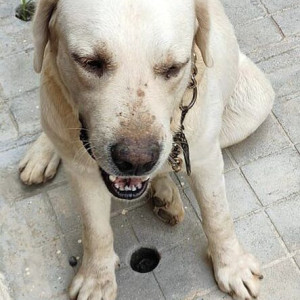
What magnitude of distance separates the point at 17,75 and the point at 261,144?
1.29m

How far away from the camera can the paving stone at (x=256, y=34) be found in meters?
3.63

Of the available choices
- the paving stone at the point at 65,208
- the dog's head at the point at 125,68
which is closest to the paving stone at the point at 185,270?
the paving stone at the point at 65,208

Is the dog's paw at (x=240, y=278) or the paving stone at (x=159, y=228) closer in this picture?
the dog's paw at (x=240, y=278)

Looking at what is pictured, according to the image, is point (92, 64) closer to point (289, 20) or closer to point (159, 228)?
point (159, 228)

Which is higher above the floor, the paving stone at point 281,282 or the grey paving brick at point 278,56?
the grey paving brick at point 278,56

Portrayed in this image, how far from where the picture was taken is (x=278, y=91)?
3.46 metres

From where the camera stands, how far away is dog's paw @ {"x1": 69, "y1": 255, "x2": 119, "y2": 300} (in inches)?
112

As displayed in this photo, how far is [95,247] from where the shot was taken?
2795 mm

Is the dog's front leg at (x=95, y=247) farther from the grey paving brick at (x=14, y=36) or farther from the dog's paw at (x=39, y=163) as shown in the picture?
the grey paving brick at (x=14, y=36)

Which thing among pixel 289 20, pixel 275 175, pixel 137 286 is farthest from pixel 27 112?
pixel 289 20

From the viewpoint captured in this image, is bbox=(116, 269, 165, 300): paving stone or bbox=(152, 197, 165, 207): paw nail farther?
bbox=(152, 197, 165, 207): paw nail

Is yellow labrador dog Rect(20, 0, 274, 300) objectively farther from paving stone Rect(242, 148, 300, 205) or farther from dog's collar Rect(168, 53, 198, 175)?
paving stone Rect(242, 148, 300, 205)

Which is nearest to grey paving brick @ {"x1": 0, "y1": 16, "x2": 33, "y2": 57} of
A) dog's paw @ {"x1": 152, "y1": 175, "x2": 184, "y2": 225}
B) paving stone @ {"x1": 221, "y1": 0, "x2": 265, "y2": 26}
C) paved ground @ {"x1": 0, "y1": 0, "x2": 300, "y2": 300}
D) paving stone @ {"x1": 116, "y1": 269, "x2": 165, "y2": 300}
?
paved ground @ {"x1": 0, "y1": 0, "x2": 300, "y2": 300}

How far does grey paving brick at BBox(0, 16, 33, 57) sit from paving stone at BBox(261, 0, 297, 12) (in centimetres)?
129
